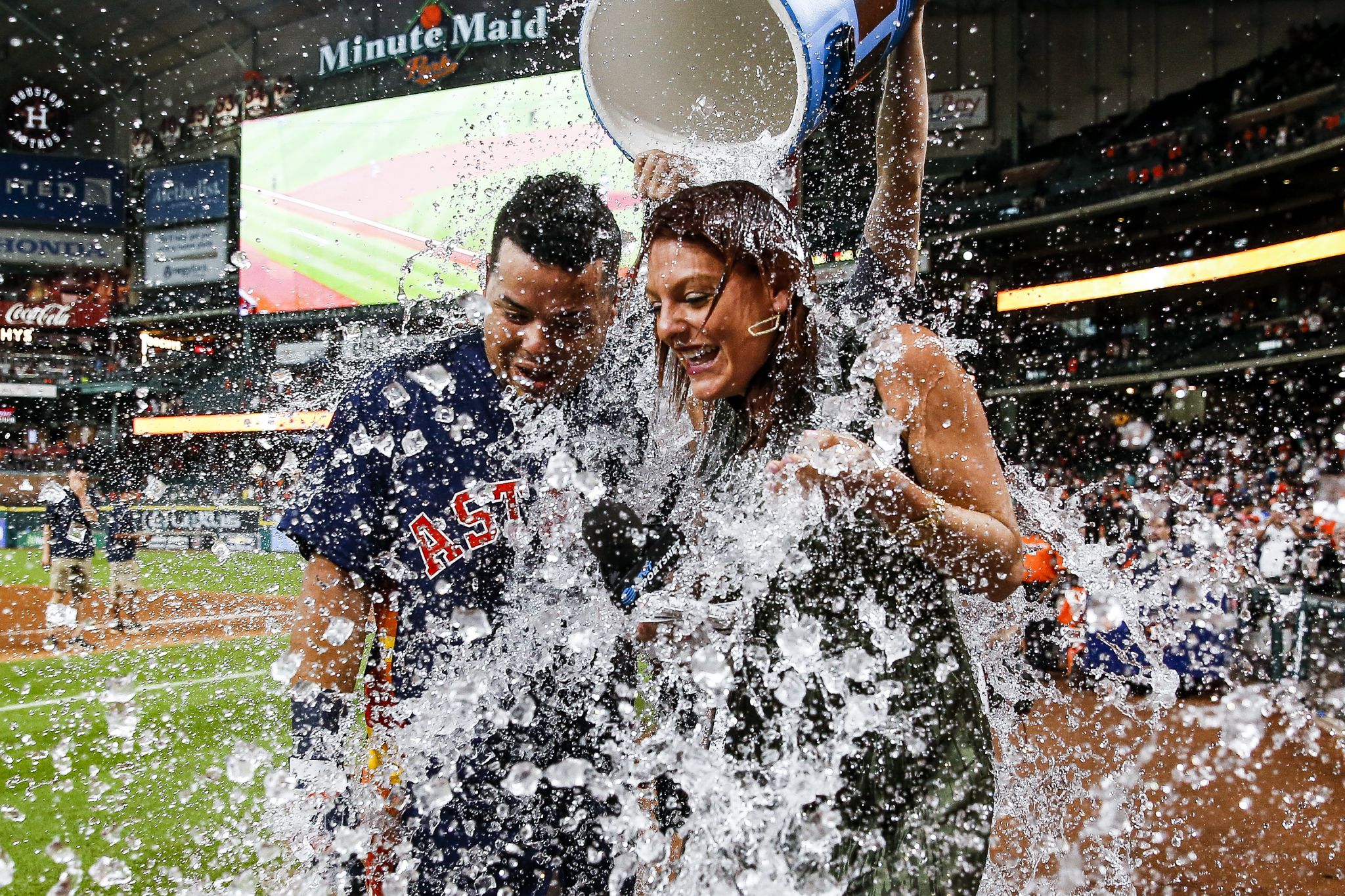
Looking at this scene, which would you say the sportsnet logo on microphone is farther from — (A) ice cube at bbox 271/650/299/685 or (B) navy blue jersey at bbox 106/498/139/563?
(A) ice cube at bbox 271/650/299/685

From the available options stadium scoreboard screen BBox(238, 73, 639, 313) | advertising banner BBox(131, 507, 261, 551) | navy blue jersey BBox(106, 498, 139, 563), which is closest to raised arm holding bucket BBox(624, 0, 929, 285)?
navy blue jersey BBox(106, 498, 139, 563)

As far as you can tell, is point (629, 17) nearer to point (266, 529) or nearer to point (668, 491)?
point (668, 491)

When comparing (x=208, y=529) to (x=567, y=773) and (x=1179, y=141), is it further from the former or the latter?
(x=1179, y=141)

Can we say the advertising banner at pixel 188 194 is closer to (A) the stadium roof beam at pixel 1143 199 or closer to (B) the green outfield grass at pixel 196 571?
(B) the green outfield grass at pixel 196 571

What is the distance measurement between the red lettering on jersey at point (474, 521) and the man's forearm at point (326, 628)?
0.27 metres

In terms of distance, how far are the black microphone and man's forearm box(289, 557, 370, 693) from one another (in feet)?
2.24

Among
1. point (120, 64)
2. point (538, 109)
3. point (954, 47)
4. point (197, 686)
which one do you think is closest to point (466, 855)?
point (197, 686)

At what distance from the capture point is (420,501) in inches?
78.7

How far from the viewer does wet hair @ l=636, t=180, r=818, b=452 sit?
1.49 meters

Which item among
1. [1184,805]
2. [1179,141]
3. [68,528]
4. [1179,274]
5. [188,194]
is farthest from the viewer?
[188,194]

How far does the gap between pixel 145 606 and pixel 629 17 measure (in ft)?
41.9

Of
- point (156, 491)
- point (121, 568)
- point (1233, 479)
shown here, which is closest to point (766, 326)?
point (121, 568)

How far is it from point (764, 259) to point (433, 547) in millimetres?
972

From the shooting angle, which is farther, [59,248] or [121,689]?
[59,248]
